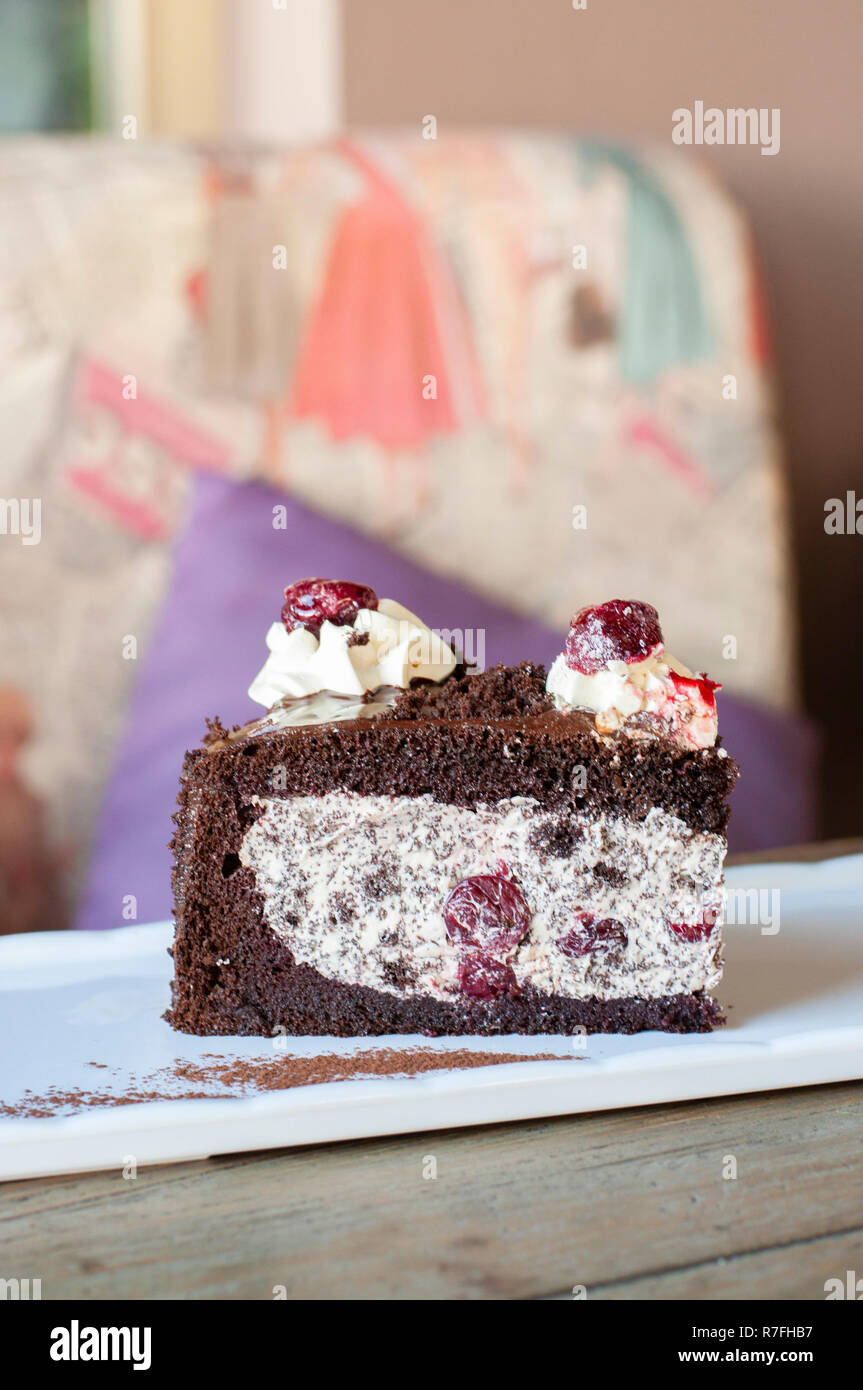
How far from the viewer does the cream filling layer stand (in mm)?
1449

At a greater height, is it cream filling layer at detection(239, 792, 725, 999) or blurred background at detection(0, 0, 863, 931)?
blurred background at detection(0, 0, 863, 931)

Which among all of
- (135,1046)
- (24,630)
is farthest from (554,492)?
(135,1046)

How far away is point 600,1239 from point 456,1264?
109mm

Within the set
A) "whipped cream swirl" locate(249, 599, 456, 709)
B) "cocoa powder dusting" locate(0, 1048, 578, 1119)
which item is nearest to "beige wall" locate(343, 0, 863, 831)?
"whipped cream swirl" locate(249, 599, 456, 709)

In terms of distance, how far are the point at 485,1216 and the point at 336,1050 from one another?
1.23ft

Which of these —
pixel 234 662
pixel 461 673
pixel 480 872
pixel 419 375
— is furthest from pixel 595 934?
pixel 419 375

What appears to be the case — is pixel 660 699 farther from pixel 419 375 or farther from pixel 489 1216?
pixel 419 375

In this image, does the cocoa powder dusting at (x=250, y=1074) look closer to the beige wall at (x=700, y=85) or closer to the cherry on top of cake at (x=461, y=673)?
the cherry on top of cake at (x=461, y=673)

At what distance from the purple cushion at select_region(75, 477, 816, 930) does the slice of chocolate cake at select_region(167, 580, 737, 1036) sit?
3.48 ft

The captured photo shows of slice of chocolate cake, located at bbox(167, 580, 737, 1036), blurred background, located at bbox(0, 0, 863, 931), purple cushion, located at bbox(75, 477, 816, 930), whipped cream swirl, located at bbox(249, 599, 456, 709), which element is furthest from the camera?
blurred background, located at bbox(0, 0, 863, 931)

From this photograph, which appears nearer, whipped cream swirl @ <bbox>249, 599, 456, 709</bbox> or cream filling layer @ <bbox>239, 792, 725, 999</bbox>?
cream filling layer @ <bbox>239, 792, 725, 999</bbox>

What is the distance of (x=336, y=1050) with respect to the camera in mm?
1402

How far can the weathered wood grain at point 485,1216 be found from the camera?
38.4 inches

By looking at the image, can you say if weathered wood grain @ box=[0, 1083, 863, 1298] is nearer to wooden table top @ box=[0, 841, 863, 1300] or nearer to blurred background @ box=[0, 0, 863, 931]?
wooden table top @ box=[0, 841, 863, 1300]
